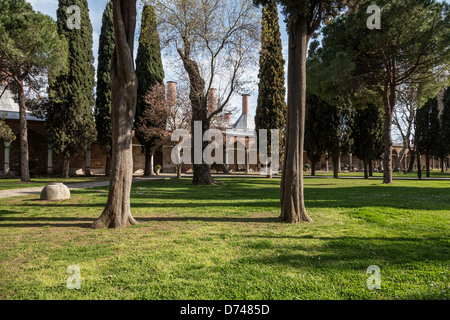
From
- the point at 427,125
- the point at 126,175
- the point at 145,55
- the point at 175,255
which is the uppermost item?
the point at 145,55

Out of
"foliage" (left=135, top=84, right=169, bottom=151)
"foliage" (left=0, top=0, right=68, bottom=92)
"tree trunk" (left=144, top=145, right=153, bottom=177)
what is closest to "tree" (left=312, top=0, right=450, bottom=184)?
Result: "foliage" (left=135, top=84, right=169, bottom=151)

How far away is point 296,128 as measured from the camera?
19.4 feet

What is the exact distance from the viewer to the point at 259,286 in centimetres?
263

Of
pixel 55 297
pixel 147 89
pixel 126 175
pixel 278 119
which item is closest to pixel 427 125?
pixel 278 119

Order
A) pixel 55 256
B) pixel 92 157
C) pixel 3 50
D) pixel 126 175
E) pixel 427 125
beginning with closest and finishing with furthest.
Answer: pixel 55 256 < pixel 126 175 < pixel 3 50 < pixel 92 157 < pixel 427 125

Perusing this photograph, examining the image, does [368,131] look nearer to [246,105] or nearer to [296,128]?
[296,128]

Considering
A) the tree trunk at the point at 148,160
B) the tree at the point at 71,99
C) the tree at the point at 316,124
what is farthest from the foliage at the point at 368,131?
the tree at the point at 71,99

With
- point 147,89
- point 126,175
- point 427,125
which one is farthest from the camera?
point 427,125

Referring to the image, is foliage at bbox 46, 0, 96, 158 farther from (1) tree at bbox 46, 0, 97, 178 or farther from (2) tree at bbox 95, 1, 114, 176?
(2) tree at bbox 95, 1, 114, 176

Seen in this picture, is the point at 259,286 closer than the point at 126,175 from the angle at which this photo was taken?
Yes

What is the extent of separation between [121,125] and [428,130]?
32201mm

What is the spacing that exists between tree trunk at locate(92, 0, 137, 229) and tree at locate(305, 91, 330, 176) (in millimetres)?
18902
